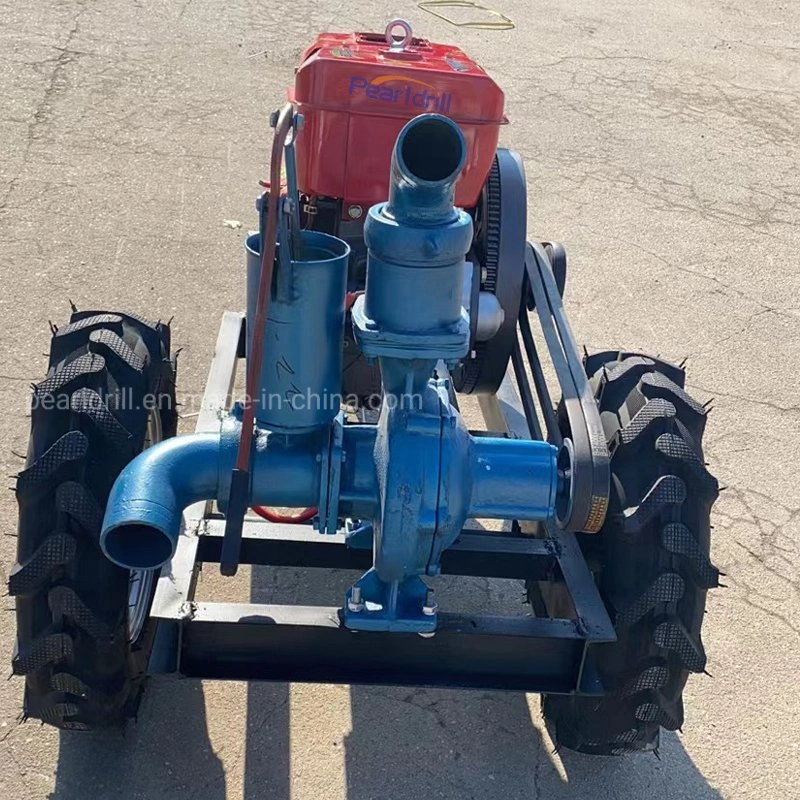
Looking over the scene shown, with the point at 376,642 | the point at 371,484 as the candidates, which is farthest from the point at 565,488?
the point at 376,642

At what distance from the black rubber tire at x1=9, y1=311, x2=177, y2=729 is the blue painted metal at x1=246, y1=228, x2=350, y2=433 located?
49 centimetres

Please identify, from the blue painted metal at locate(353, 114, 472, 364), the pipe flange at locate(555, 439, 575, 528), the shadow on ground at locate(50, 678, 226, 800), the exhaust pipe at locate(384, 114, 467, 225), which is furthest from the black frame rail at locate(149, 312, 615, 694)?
the exhaust pipe at locate(384, 114, 467, 225)

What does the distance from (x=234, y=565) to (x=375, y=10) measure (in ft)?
31.7

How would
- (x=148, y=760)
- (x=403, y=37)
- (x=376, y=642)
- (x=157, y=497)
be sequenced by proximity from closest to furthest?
(x=157, y=497)
(x=376, y=642)
(x=148, y=760)
(x=403, y=37)

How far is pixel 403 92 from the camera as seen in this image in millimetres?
2631

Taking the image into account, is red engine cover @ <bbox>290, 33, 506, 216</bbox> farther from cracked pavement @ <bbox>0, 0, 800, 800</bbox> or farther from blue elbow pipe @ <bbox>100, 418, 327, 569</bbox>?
cracked pavement @ <bbox>0, 0, 800, 800</bbox>

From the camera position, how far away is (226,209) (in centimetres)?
546

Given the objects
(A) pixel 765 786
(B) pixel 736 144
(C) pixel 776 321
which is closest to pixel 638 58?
(B) pixel 736 144

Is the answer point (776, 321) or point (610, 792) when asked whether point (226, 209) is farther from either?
point (610, 792)

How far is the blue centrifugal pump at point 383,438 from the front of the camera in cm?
154

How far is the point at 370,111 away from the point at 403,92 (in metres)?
0.12

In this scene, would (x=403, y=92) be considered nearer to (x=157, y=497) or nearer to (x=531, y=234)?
(x=157, y=497)

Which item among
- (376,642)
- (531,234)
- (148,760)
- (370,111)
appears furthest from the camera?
(531,234)

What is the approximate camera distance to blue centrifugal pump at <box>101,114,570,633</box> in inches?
60.7
